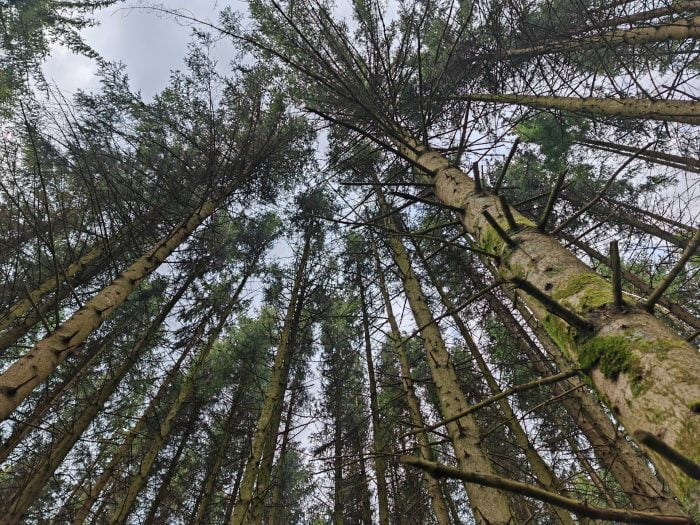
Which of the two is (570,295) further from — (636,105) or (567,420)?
(567,420)

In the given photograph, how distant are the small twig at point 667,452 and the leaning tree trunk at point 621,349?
30 centimetres

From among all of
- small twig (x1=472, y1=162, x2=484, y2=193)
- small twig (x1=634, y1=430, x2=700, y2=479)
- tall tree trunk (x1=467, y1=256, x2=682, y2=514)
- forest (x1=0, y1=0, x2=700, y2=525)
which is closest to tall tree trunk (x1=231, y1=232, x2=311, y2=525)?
forest (x1=0, y1=0, x2=700, y2=525)

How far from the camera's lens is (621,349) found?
975 millimetres

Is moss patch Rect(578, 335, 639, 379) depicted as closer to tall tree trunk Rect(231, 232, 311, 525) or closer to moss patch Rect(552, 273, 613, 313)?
moss patch Rect(552, 273, 613, 313)

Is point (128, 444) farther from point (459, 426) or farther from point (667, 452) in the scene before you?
point (667, 452)

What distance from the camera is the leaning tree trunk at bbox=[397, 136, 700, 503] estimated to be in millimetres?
774

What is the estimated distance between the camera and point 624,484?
522cm

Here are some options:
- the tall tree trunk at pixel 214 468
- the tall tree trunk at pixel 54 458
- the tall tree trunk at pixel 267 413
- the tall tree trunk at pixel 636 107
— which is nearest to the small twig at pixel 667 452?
the tall tree trunk at pixel 636 107

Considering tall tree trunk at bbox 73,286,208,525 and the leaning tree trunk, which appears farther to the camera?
tall tree trunk at bbox 73,286,208,525

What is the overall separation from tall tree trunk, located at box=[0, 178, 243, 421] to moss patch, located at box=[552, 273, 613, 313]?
135 inches

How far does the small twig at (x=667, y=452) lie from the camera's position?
41cm

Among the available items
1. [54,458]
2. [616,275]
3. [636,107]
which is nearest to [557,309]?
[616,275]

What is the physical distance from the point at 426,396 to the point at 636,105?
33.5 feet

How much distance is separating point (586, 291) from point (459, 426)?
2.53 metres
